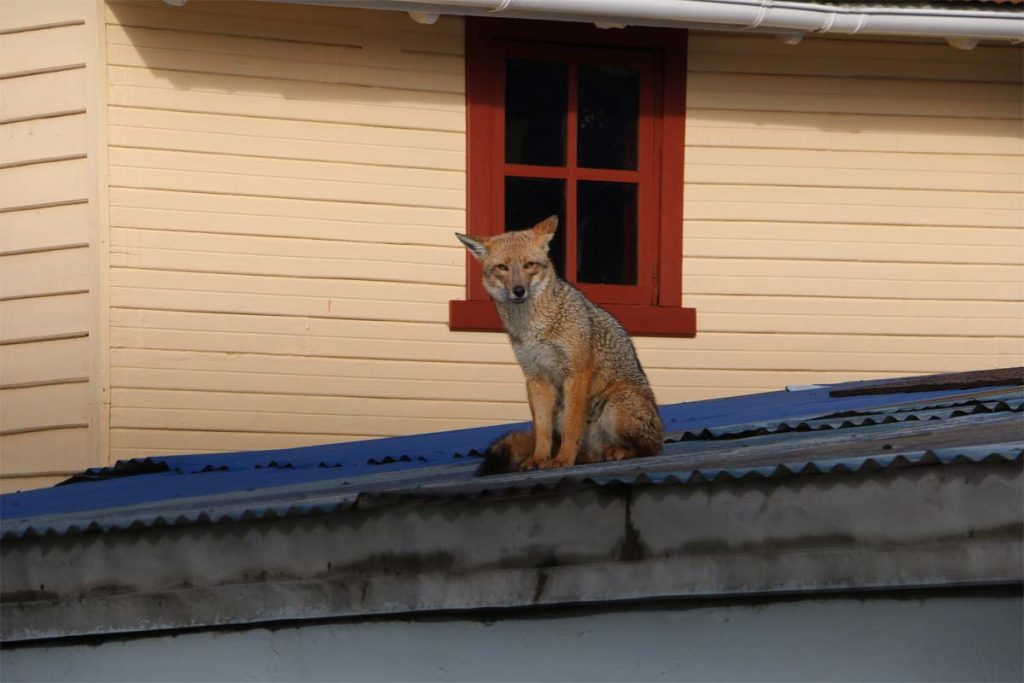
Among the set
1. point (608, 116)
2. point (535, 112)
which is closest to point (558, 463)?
point (535, 112)

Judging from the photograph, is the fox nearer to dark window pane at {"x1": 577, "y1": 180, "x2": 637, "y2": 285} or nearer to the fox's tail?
the fox's tail

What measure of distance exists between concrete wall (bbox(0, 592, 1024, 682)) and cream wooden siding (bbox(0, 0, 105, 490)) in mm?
4494

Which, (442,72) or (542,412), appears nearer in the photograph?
(542,412)

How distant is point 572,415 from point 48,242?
13.5 ft

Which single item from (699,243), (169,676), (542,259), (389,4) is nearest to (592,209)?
(699,243)

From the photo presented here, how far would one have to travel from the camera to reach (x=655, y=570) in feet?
12.1

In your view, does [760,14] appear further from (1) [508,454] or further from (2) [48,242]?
(2) [48,242]

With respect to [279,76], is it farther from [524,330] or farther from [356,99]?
[524,330]

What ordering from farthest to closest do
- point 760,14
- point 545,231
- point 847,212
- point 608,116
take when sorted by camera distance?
1. point 847,212
2. point 608,116
3. point 760,14
4. point 545,231

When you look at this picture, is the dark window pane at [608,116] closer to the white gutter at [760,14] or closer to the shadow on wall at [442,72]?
the shadow on wall at [442,72]

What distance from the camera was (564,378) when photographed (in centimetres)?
577

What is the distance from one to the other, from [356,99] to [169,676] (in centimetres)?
533

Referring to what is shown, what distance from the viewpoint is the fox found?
5.65 meters

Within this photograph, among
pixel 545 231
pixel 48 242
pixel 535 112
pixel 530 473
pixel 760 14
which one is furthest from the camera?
pixel 535 112
